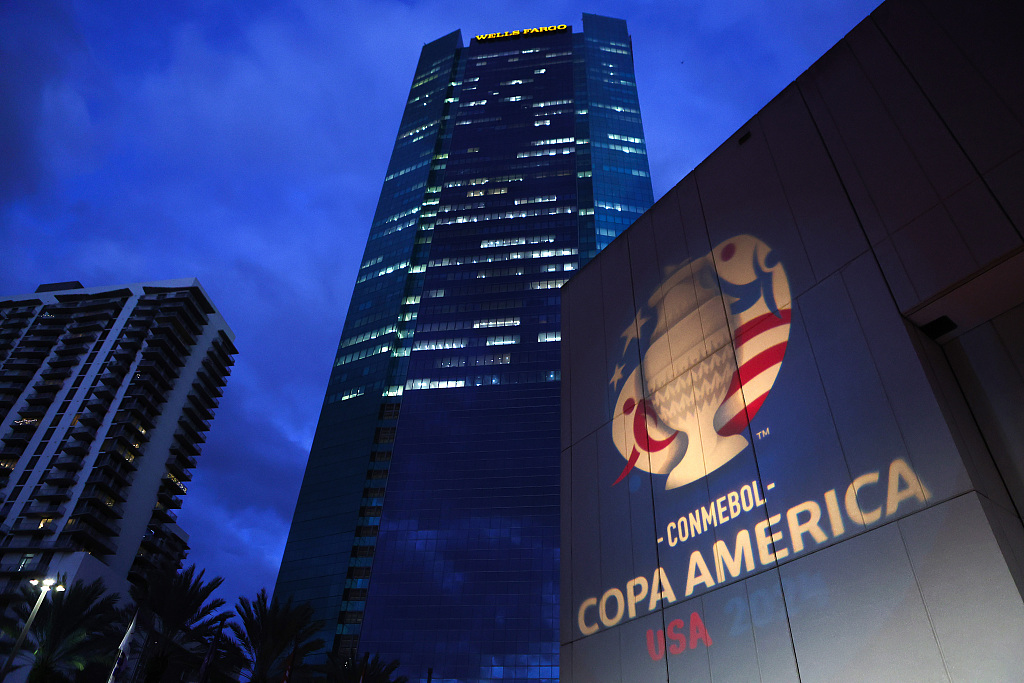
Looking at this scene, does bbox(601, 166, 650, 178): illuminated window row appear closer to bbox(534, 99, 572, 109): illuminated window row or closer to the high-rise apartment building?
bbox(534, 99, 572, 109): illuminated window row

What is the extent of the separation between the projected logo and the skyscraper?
73969 mm

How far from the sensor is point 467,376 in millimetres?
113375

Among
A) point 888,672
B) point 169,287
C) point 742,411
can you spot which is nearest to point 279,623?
point 742,411

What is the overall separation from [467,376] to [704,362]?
94224mm

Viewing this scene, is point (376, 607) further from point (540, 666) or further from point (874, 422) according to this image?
point (874, 422)

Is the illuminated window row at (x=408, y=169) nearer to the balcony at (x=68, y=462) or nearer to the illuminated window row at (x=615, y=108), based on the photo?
the illuminated window row at (x=615, y=108)

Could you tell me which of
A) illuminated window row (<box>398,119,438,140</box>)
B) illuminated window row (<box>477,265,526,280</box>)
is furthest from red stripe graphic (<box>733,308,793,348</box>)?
illuminated window row (<box>398,119,438,140</box>)

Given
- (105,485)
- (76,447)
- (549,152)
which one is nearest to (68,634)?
(105,485)

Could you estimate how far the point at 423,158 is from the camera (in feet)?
522

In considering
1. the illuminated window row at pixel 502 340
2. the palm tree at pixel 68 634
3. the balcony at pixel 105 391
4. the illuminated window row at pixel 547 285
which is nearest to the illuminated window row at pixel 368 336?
the illuminated window row at pixel 502 340

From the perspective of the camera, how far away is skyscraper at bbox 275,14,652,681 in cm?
9181

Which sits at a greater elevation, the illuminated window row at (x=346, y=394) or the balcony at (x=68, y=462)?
the illuminated window row at (x=346, y=394)

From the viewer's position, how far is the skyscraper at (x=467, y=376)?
91812 millimetres

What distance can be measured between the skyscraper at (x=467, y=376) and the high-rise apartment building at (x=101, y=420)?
22.9m
